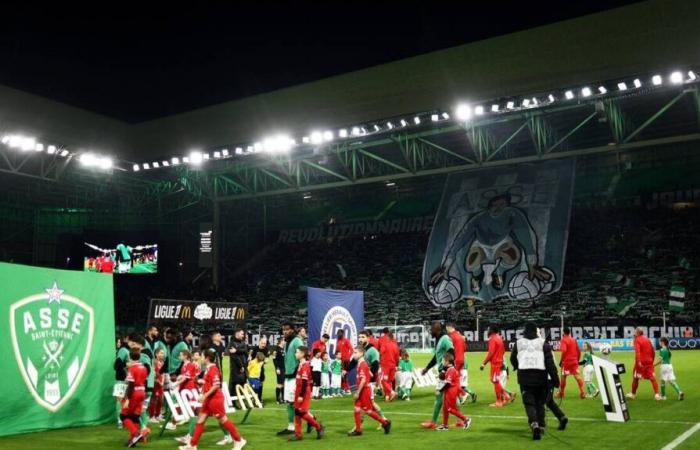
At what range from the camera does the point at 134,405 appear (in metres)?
11.6

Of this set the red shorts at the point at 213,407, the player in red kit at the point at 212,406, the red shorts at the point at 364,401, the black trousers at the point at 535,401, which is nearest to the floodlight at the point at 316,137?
the red shorts at the point at 364,401

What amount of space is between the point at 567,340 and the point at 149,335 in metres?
10.0

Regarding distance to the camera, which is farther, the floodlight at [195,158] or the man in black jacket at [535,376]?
the floodlight at [195,158]

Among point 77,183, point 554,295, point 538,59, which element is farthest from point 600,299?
point 77,183

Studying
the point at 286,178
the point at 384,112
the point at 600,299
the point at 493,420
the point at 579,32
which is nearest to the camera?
the point at 493,420

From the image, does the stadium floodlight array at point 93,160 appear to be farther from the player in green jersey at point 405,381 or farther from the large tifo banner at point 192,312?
the player in green jersey at point 405,381

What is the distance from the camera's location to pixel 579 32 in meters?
30.0

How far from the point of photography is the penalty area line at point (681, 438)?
10.5 meters

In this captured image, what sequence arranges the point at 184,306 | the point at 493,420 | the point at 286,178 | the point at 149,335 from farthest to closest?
the point at 286,178 → the point at 184,306 → the point at 149,335 → the point at 493,420

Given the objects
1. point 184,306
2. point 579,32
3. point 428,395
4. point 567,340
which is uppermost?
point 579,32

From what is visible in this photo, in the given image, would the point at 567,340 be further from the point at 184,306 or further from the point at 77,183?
the point at 77,183

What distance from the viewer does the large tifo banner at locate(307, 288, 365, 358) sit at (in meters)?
20.2

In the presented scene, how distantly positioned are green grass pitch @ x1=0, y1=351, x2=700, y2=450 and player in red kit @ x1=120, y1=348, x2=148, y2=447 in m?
0.48

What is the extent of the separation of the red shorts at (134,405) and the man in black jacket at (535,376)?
630 cm
